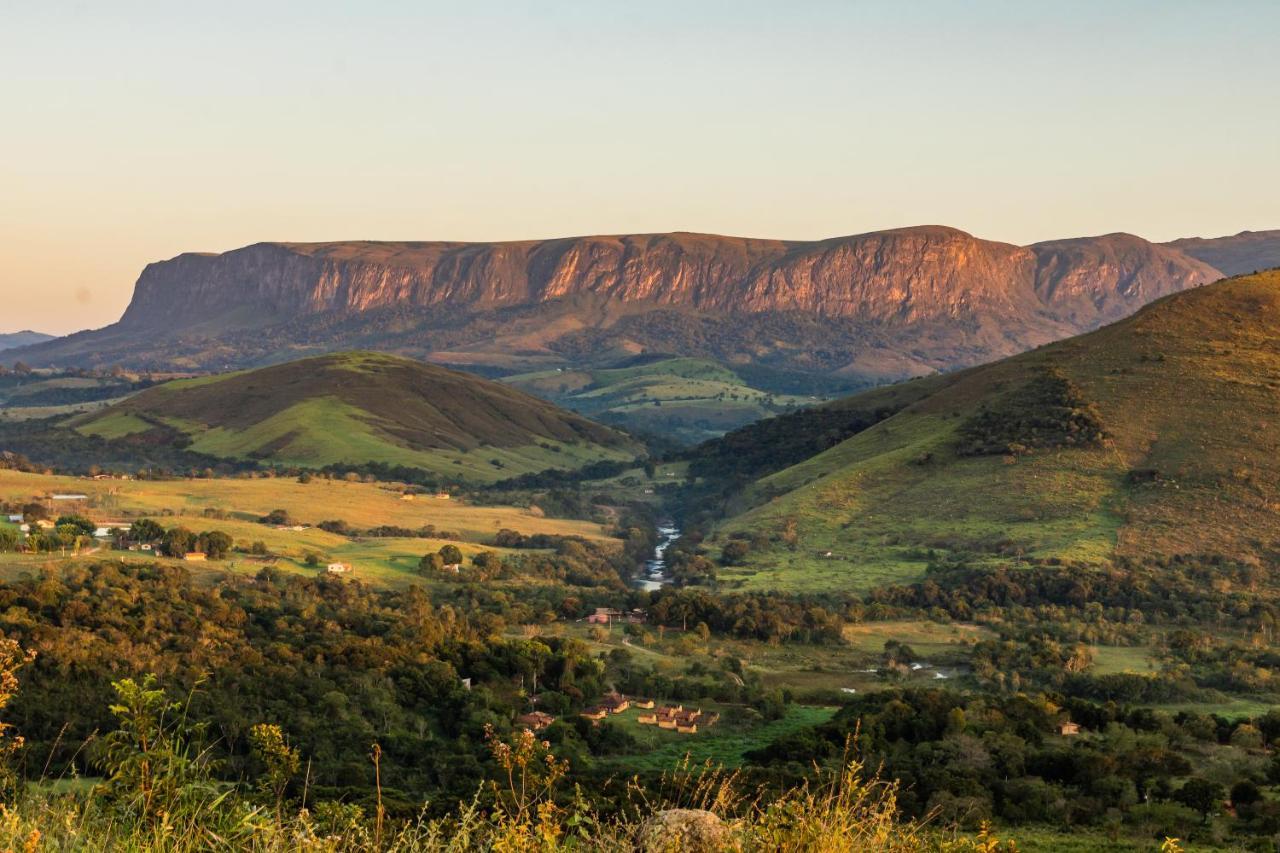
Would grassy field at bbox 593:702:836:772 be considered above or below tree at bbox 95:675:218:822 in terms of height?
below

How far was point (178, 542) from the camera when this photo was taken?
94.9 m

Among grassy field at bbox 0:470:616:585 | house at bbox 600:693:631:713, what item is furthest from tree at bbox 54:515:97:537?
house at bbox 600:693:631:713

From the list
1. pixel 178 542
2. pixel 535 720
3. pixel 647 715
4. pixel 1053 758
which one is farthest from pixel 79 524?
pixel 1053 758

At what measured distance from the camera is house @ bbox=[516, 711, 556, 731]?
52.9m

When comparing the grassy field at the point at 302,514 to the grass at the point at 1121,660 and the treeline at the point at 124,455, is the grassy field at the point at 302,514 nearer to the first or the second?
the treeline at the point at 124,455

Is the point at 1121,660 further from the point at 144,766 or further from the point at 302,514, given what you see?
the point at 302,514

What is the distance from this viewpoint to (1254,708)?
210ft

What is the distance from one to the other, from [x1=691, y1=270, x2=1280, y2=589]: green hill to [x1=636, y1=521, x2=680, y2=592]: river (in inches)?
284

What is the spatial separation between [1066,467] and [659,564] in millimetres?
39534

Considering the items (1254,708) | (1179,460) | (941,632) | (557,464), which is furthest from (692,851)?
(557,464)

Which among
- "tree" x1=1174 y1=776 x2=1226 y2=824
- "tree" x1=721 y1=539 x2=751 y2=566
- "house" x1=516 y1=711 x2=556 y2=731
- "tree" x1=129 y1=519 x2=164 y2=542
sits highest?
"tree" x1=129 y1=519 x2=164 y2=542

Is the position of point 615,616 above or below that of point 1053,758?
below

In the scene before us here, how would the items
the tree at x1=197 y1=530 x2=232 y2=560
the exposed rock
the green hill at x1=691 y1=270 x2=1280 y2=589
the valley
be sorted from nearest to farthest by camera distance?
the exposed rock → the valley → the tree at x1=197 y1=530 x2=232 y2=560 → the green hill at x1=691 y1=270 x2=1280 y2=589

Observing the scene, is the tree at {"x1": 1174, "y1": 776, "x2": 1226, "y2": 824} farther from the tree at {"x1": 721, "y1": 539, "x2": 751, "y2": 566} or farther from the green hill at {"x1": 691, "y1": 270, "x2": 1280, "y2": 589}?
the tree at {"x1": 721, "y1": 539, "x2": 751, "y2": 566}
